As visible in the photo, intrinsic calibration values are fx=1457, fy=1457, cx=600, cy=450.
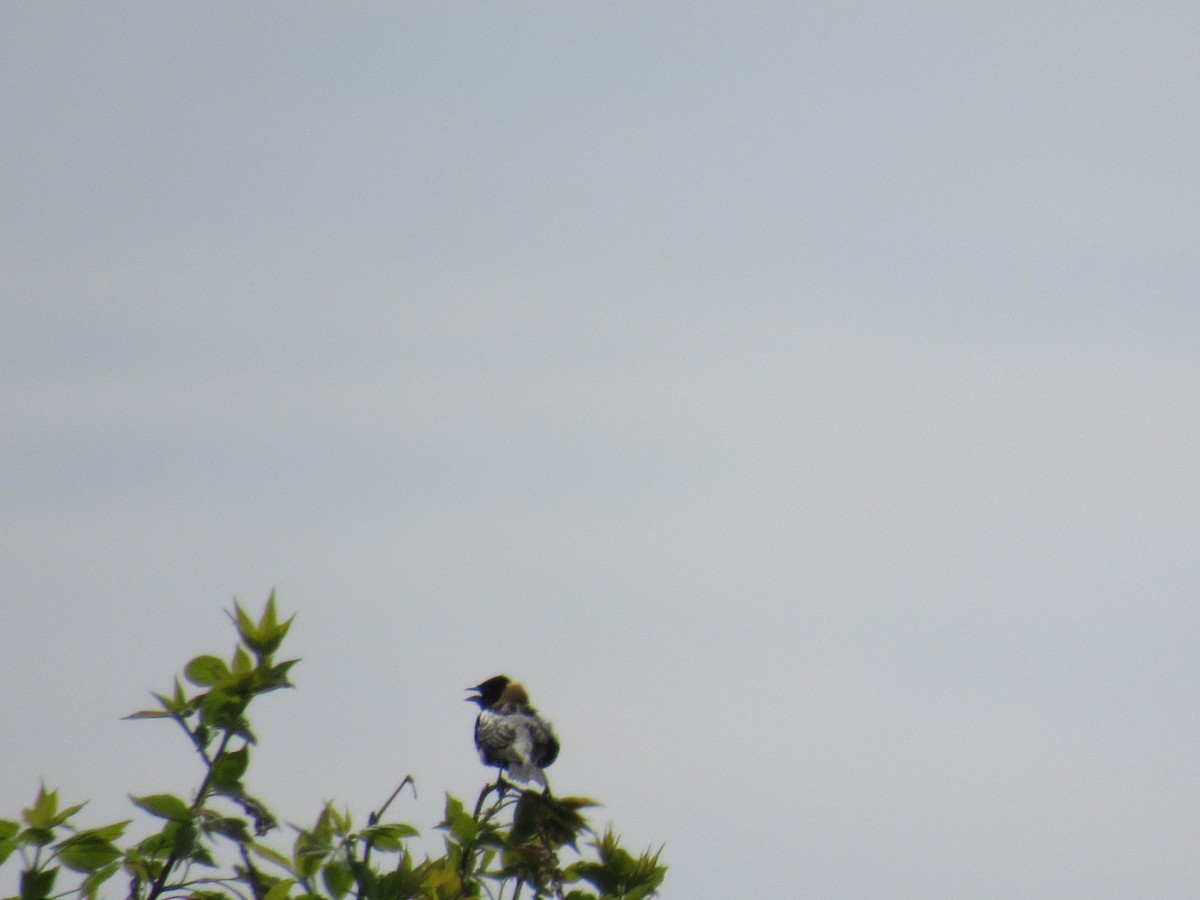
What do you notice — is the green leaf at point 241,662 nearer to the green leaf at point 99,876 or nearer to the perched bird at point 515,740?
the green leaf at point 99,876

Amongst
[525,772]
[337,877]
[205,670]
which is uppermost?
[525,772]

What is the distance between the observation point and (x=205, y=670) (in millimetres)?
4746

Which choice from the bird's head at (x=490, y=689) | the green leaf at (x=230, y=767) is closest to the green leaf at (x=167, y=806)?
the green leaf at (x=230, y=767)

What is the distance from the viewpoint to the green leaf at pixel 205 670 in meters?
4.73

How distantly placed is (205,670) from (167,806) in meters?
0.44

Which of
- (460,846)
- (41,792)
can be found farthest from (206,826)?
(460,846)

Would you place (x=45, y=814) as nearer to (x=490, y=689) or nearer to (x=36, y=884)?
(x=36, y=884)

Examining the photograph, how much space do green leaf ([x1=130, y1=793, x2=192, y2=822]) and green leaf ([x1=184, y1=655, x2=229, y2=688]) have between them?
0.38 m

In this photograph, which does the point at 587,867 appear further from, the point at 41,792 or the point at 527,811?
the point at 41,792

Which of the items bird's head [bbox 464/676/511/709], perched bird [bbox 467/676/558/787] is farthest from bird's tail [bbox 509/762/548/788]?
bird's head [bbox 464/676/511/709]

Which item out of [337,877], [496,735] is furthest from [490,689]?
[337,877]

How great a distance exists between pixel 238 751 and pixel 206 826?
247 mm

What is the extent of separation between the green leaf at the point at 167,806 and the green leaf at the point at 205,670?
1.23ft

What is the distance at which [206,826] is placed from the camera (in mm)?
4582
